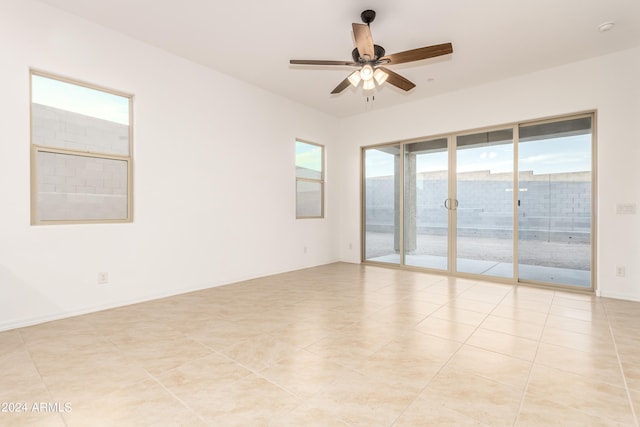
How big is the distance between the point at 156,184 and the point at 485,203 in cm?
467

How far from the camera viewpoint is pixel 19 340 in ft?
8.34

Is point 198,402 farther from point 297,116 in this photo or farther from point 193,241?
point 297,116

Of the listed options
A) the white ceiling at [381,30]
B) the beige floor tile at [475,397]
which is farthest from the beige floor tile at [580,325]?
the white ceiling at [381,30]

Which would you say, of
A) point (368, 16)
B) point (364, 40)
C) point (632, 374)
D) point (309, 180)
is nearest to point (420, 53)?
point (364, 40)

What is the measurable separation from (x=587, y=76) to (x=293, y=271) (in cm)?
496

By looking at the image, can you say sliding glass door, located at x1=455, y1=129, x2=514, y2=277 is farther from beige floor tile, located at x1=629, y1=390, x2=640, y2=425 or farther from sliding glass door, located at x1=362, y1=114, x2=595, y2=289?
beige floor tile, located at x1=629, y1=390, x2=640, y2=425

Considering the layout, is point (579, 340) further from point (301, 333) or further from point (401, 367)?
point (301, 333)

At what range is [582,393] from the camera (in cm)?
183

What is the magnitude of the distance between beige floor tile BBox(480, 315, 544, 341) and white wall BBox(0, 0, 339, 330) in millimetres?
3245

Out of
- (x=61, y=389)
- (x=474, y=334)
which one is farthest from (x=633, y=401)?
(x=61, y=389)

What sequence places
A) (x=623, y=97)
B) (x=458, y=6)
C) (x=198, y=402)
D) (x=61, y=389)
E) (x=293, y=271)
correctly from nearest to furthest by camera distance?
(x=198, y=402) → (x=61, y=389) → (x=458, y=6) → (x=623, y=97) → (x=293, y=271)

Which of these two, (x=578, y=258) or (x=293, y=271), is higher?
(x=578, y=258)

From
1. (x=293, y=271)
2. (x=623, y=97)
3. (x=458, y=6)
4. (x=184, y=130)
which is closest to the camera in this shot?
(x=458, y=6)

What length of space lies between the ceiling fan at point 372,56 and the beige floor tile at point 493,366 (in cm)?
246
